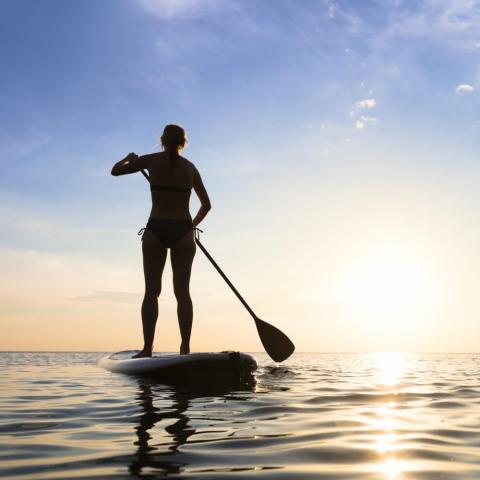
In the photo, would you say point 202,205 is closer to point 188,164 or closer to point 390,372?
point 188,164

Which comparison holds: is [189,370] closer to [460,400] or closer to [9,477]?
[460,400]

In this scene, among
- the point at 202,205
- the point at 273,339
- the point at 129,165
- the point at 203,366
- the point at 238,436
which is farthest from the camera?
the point at 273,339

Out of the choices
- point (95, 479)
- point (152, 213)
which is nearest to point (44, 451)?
point (95, 479)

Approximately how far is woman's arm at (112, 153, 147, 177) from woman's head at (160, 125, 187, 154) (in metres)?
0.40

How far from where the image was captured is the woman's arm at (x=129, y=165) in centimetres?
771

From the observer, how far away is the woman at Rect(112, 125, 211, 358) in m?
7.56

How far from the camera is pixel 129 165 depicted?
305 inches

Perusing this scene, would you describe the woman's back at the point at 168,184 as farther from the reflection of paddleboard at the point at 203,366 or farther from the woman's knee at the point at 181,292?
the reflection of paddleboard at the point at 203,366

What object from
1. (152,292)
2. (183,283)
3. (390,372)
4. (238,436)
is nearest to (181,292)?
(183,283)

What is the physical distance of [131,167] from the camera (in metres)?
7.74

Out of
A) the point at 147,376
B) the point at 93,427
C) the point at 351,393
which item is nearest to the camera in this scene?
the point at 93,427

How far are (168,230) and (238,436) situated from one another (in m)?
4.44

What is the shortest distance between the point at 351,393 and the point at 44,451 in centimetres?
418

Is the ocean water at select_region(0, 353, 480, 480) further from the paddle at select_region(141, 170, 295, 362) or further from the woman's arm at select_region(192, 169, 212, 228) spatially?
the woman's arm at select_region(192, 169, 212, 228)
